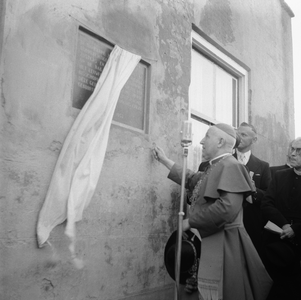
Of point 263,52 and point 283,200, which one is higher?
point 263,52

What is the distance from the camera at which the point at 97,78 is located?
366 centimetres

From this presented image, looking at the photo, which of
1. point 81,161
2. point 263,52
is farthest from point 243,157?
point 263,52

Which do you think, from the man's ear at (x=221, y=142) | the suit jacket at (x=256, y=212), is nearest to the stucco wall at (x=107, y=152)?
the man's ear at (x=221, y=142)

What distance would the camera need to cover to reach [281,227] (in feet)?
13.4

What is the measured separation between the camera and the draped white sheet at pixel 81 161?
3.09 meters

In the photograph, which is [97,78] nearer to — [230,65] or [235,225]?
Result: [235,225]

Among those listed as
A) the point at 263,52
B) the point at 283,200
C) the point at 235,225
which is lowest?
the point at 235,225

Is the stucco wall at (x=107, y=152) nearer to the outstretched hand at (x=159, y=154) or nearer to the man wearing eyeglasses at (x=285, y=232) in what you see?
the outstretched hand at (x=159, y=154)

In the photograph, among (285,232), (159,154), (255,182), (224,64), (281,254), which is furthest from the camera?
(224,64)

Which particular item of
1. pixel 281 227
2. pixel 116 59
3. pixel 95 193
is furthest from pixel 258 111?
pixel 95 193

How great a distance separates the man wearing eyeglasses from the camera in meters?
3.91

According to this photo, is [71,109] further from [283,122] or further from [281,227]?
[283,122]

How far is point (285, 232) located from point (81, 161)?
6.82ft

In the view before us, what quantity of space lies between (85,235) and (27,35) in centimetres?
161
